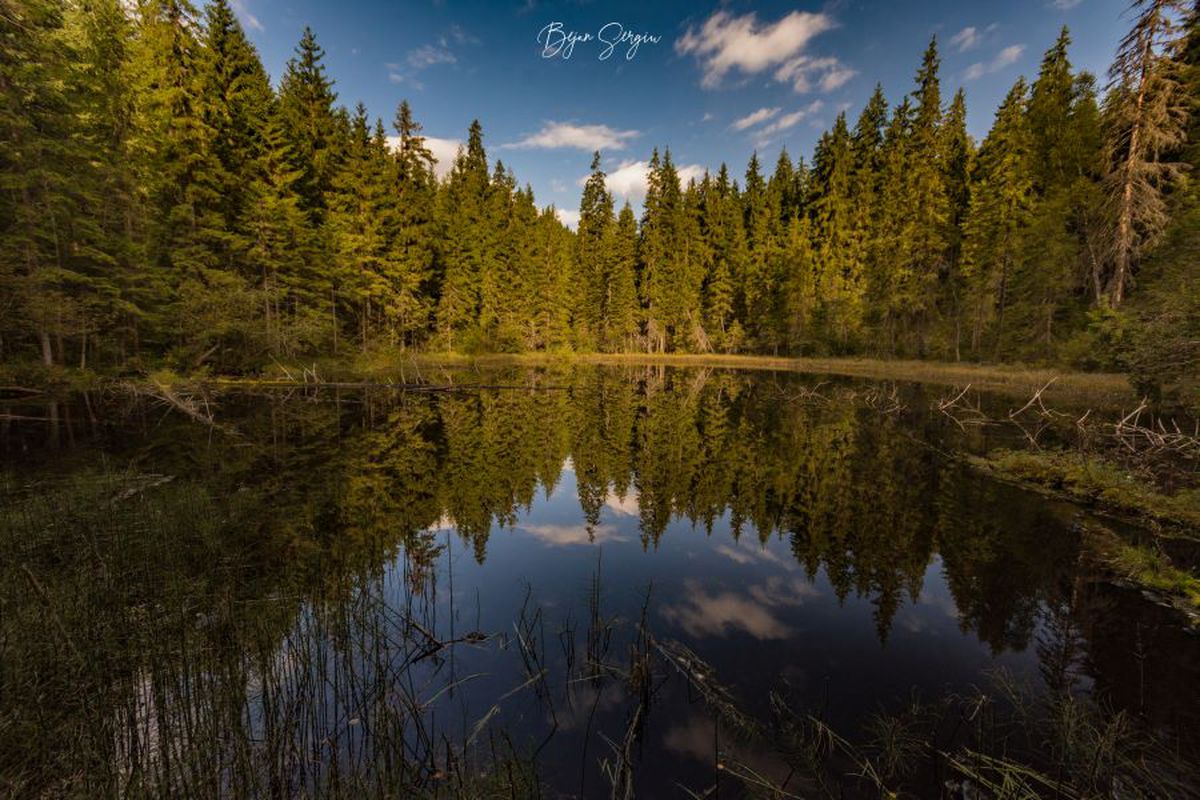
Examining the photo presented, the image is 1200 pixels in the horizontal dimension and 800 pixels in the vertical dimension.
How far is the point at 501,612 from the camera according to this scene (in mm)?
6586

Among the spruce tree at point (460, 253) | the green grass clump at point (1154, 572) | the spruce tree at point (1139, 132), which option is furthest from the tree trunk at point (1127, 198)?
the spruce tree at point (460, 253)

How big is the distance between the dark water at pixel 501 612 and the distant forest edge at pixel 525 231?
6430mm

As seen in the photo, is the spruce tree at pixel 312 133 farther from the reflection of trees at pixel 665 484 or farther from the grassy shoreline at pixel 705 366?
the reflection of trees at pixel 665 484

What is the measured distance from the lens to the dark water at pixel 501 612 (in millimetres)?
3643

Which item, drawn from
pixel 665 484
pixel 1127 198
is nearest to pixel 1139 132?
pixel 1127 198

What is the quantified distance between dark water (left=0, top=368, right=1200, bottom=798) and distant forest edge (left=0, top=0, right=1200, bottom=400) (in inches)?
253

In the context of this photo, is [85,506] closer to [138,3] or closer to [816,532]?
[816,532]

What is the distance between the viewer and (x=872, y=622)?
6512mm

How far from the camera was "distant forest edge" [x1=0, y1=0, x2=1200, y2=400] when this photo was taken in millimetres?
19438

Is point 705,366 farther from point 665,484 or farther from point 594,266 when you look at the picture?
point 665,484

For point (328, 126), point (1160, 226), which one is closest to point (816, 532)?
point (1160, 226)

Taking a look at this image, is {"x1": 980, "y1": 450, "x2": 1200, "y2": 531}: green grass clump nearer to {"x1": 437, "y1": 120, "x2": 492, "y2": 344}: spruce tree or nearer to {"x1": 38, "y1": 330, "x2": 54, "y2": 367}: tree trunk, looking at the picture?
{"x1": 38, "y1": 330, "x2": 54, "y2": 367}: tree trunk

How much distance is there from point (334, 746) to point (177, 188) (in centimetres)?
3353

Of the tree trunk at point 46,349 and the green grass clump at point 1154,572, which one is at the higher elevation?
the tree trunk at point 46,349
